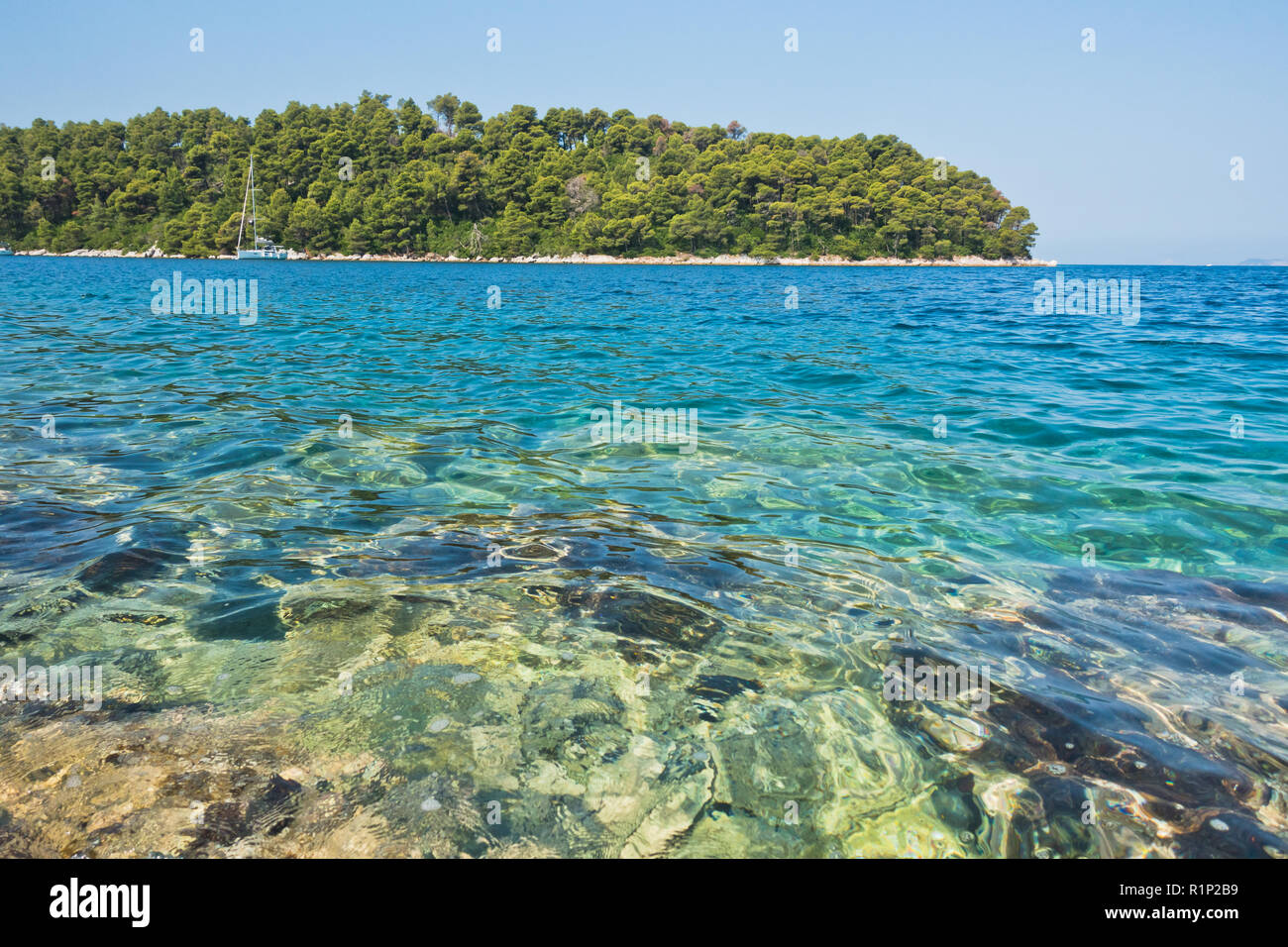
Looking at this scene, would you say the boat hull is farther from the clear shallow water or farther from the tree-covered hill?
the clear shallow water

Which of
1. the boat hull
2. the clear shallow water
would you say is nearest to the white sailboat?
the boat hull

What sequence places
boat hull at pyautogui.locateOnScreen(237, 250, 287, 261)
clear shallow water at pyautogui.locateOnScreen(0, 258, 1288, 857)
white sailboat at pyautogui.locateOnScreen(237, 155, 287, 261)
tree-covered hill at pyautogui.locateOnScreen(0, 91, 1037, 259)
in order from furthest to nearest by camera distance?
tree-covered hill at pyautogui.locateOnScreen(0, 91, 1037, 259)
boat hull at pyautogui.locateOnScreen(237, 250, 287, 261)
white sailboat at pyautogui.locateOnScreen(237, 155, 287, 261)
clear shallow water at pyautogui.locateOnScreen(0, 258, 1288, 857)

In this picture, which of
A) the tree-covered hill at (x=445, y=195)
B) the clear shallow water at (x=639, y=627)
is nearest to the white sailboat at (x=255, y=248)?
the tree-covered hill at (x=445, y=195)

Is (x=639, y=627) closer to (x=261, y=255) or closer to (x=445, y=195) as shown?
(x=261, y=255)

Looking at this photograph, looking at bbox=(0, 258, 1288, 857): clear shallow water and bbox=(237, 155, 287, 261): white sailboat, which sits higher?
bbox=(237, 155, 287, 261): white sailboat

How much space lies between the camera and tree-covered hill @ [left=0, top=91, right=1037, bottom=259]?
424 feet

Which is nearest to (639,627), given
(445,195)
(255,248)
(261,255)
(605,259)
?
(605,259)

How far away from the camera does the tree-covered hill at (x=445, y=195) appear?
129250mm

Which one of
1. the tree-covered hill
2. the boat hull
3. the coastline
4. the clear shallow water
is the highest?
the tree-covered hill

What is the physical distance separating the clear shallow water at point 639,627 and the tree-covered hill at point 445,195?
12702cm

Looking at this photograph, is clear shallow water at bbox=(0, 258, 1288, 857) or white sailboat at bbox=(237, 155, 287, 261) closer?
clear shallow water at bbox=(0, 258, 1288, 857)

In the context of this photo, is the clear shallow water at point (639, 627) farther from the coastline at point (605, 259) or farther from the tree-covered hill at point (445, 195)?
the tree-covered hill at point (445, 195)

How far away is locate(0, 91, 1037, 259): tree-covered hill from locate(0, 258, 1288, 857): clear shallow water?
127 metres
